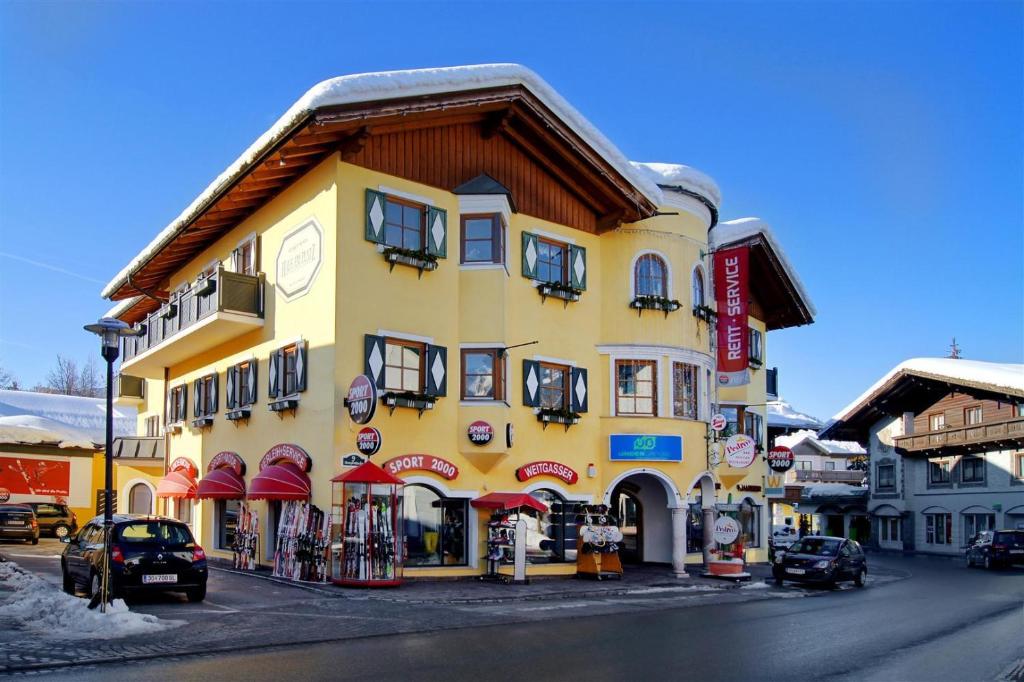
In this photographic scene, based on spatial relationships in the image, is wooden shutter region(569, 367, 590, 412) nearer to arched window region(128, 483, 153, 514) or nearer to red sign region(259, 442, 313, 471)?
red sign region(259, 442, 313, 471)

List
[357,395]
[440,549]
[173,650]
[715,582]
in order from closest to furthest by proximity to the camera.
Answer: [173,650]
[357,395]
[440,549]
[715,582]

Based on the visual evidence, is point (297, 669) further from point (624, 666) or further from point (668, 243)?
point (668, 243)

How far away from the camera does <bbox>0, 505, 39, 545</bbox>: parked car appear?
33656mm

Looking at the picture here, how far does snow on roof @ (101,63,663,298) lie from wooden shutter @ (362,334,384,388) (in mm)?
4854

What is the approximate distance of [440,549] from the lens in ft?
75.9

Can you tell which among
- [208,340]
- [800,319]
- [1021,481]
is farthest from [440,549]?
[1021,481]

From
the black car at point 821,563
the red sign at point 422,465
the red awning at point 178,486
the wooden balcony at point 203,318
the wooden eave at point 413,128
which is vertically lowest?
the black car at point 821,563

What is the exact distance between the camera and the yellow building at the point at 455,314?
71.4ft

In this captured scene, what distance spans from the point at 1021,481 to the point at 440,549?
111 ft

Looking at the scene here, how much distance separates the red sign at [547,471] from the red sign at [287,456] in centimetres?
550

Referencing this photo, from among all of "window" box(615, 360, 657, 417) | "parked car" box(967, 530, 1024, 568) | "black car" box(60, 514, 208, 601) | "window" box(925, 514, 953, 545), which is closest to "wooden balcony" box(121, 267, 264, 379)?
"black car" box(60, 514, 208, 601)

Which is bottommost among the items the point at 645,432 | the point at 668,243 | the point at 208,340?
the point at 645,432

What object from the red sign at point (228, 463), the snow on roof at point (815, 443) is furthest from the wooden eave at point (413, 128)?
the snow on roof at point (815, 443)

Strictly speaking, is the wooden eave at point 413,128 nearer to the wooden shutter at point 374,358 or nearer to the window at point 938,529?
the wooden shutter at point 374,358
